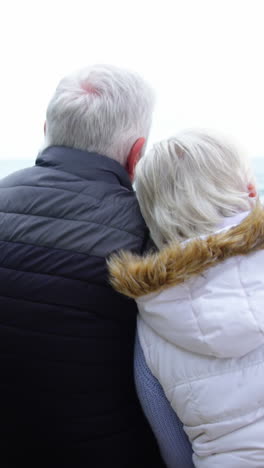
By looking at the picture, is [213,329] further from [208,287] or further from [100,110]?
[100,110]

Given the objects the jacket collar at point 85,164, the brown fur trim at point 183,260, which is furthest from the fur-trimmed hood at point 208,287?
the jacket collar at point 85,164

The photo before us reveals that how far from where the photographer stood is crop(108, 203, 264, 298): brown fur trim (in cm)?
83

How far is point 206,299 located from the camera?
2.72 ft

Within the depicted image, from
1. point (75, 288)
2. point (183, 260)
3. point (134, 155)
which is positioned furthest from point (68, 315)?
point (134, 155)

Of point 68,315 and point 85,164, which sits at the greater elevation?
point 85,164

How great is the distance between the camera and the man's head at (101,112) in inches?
39.6

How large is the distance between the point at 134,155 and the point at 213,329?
0.45m

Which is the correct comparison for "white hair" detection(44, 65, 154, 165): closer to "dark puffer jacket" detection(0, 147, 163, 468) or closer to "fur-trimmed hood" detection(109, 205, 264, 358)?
"dark puffer jacket" detection(0, 147, 163, 468)

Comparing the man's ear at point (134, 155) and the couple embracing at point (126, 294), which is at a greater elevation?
the man's ear at point (134, 155)

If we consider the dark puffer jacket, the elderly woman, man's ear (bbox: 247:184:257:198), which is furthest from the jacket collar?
man's ear (bbox: 247:184:257:198)

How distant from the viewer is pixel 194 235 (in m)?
0.89

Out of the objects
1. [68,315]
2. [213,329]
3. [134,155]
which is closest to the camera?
[213,329]

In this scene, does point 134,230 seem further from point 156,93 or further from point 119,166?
point 156,93

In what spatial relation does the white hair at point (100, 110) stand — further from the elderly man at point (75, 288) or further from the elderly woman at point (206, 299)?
the elderly woman at point (206, 299)
